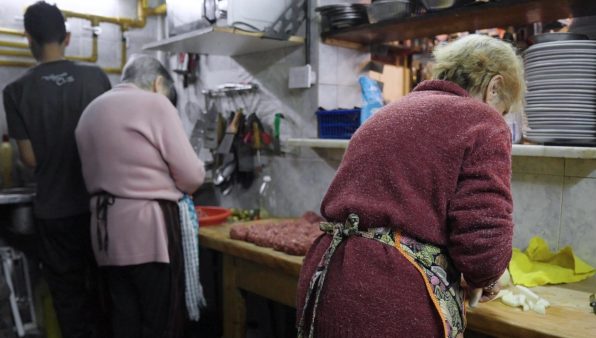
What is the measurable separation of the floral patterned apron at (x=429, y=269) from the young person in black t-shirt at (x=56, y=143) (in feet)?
5.55

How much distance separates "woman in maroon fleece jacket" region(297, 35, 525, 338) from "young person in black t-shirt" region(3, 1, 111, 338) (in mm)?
1710

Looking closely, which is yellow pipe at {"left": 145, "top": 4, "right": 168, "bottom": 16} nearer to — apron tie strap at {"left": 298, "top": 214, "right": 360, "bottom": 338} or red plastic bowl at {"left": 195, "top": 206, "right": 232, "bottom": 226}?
red plastic bowl at {"left": 195, "top": 206, "right": 232, "bottom": 226}

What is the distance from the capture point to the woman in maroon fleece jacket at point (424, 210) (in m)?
1.14

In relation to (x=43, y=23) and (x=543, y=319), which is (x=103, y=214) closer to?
(x=43, y=23)

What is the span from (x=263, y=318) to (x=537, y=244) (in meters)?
1.73

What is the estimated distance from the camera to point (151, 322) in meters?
2.15

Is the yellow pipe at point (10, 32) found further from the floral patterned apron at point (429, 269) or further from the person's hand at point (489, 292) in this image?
the person's hand at point (489, 292)

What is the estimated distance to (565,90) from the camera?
5.41 ft

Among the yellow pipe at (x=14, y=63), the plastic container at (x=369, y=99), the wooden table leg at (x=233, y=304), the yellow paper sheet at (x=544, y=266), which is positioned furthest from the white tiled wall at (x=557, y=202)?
the yellow pipe at (x=14, y=63)

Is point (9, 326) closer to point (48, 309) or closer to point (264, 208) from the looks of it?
point (48, 309)

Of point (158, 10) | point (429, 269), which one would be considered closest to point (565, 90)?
point (429, 269)

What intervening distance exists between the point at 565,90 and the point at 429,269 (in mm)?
898

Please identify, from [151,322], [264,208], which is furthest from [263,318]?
[151,322]

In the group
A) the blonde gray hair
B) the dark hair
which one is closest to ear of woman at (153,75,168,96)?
the dark hair
